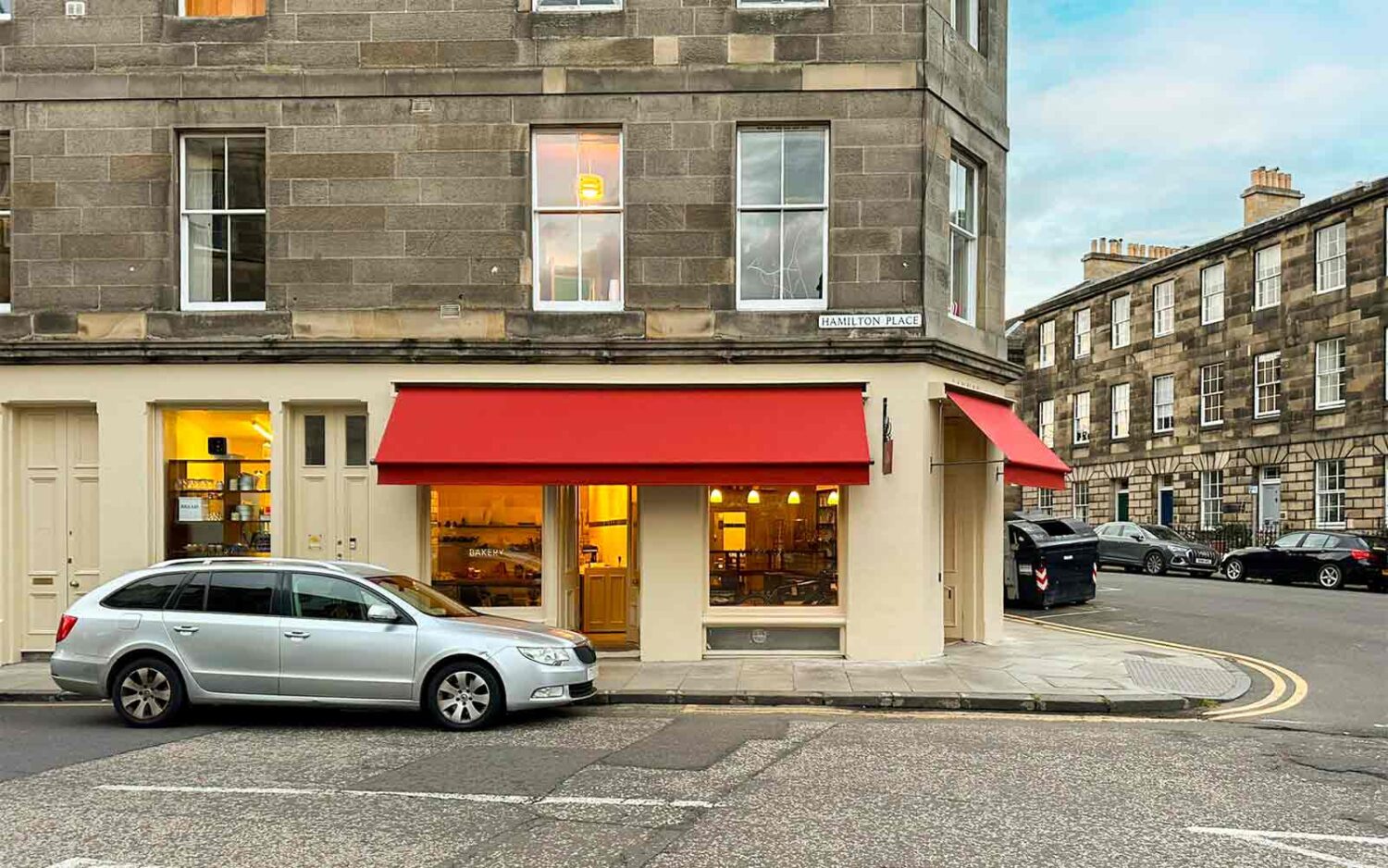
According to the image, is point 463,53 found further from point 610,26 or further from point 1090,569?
point 1090,569

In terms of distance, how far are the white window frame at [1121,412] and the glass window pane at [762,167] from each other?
33865 millimetres

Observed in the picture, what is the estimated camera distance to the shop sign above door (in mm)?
13758

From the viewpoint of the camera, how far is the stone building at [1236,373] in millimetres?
32750


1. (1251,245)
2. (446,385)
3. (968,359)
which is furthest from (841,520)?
(1251,245)

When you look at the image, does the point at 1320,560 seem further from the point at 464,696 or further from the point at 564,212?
the point at 464,696

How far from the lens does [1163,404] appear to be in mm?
42250

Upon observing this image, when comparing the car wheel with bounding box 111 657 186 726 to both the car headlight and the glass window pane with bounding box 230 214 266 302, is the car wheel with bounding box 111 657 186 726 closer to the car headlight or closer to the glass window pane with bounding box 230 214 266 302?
the car headlight

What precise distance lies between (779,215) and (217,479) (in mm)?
8293

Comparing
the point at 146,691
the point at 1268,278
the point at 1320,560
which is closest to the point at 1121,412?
the point at 1268,278

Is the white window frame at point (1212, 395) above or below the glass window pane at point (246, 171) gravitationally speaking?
below

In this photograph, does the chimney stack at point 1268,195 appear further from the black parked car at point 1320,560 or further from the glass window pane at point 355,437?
the glass window pane at point 355,437

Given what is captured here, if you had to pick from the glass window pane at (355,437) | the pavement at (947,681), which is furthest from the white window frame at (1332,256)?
the glass window pane at (355,437)

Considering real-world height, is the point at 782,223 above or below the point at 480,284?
above

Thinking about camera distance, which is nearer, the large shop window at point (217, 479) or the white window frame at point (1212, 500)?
the large shop window at point (217, 479)
